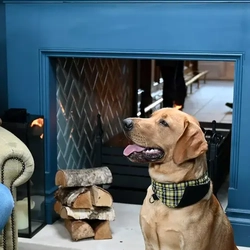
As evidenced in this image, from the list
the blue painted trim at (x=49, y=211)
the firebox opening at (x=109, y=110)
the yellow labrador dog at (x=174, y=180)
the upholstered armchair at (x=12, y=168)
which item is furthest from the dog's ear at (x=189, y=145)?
the blue painted trim at (x=49, y=211)

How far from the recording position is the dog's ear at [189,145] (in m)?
1.91

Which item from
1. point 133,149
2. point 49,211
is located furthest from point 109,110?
point 133,149

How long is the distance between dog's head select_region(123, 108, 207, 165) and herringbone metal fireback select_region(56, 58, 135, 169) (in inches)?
51.3

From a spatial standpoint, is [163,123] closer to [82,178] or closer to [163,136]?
[163,136]

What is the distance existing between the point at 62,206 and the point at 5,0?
44.5 inches

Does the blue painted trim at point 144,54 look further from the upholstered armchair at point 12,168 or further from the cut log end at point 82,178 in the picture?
the upholstered armchair at point 12,168

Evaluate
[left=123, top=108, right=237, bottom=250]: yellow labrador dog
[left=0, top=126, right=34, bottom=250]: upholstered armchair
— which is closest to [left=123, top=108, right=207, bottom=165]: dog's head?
[left=123, top=108, right=237, bottom=250]: yellow labrador dog

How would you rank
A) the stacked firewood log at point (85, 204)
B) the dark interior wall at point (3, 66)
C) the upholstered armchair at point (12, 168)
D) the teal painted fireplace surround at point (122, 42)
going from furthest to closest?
the dark interior wall at point (3, 66) < the stacked firewood log at point (85, 204) < the teal painted fireplace surround at point (122, 42) < the upholstered armchair at point (12, 168)

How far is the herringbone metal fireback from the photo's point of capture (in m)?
3.31

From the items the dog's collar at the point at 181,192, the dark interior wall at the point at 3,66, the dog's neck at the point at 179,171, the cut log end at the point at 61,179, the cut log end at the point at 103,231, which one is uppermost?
the dark interior wall at the point at 3,66

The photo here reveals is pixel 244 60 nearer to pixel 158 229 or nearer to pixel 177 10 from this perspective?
pixel 177 10

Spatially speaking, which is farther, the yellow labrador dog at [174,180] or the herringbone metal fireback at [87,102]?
the herringbone metal fireback at [87,102]

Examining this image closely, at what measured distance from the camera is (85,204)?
282 centimetres

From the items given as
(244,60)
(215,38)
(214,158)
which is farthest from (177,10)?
(214,158)
